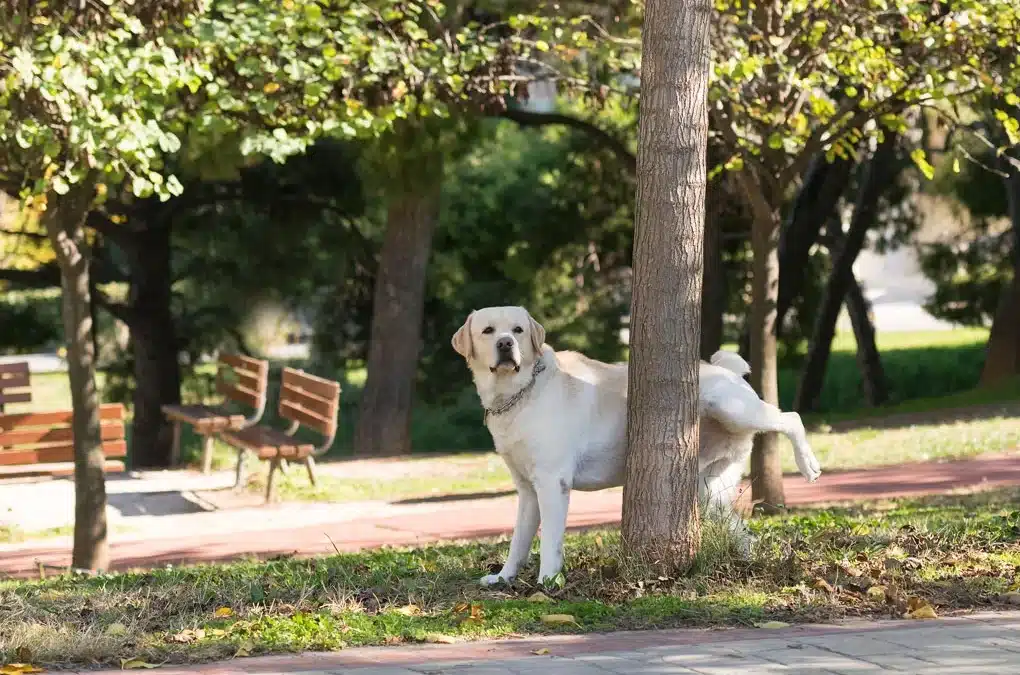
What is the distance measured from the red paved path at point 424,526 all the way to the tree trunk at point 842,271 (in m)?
10.0

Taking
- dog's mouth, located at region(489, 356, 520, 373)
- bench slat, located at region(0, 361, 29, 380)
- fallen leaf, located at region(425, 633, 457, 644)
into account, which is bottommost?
fallen leaf, located at region(425, 633, 457, 644)

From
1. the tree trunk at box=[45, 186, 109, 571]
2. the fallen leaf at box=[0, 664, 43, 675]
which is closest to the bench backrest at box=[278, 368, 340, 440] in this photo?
the tree trunk at box=[45, 186, 109, 571]

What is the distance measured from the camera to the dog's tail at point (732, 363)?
769 centimetres

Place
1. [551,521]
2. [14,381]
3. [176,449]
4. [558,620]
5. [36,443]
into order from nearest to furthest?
1. [558,620]
2. [551,521]
3. [36,443]
4. [14,381]
5. [176,449]

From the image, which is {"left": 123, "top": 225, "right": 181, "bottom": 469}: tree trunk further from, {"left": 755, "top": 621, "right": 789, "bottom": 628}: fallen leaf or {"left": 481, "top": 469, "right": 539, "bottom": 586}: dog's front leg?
{"left": 755, "top": 621, "right": 789, "bottom": 628}: fallen leaf

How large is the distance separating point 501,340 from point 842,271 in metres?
17.5

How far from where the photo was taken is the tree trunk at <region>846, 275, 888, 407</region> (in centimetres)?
2705

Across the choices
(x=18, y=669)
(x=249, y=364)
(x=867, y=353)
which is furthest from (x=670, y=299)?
(x=867, y=353)

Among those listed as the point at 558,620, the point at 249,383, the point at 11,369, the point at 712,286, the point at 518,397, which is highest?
the point at 712,286

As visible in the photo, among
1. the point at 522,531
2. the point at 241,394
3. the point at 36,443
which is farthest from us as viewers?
the point at 241,394

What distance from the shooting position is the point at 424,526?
1121 cm

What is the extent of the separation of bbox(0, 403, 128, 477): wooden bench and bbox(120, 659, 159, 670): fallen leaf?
7.42 m

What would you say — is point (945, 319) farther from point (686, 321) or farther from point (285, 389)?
point (686, 321)

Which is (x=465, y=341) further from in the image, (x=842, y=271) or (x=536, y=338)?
(x=842, y=271)
